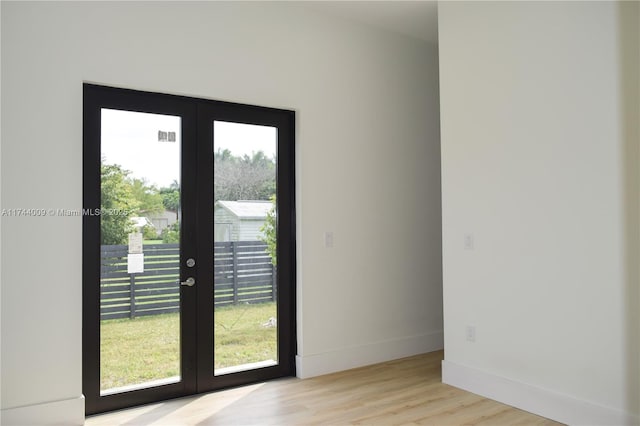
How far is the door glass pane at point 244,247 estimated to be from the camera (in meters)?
3.88

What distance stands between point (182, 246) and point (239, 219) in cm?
51

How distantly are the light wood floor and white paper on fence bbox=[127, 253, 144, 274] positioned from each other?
3.02ft

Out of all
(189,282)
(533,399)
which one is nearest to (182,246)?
(189,282)

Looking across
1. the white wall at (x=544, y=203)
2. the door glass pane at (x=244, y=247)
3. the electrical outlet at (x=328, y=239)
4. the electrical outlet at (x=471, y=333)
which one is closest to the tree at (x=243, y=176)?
the door glass pane at (x=244, y=247)

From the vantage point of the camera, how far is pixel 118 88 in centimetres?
345

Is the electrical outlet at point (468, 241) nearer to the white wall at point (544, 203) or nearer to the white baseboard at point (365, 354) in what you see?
the white wall at point (544, 203)

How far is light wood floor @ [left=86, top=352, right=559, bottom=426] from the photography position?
3.23 m

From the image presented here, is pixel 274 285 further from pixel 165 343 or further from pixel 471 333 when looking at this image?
pixel 471 333

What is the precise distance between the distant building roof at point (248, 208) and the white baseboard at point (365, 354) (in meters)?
1.20

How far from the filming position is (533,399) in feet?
10.9

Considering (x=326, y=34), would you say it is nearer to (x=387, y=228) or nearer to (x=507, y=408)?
(x=387, y=228)

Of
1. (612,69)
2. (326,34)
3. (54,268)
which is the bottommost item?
(54,268)

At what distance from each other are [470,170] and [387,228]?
1.13 meters

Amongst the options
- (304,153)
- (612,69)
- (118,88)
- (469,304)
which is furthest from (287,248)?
(612,69)
